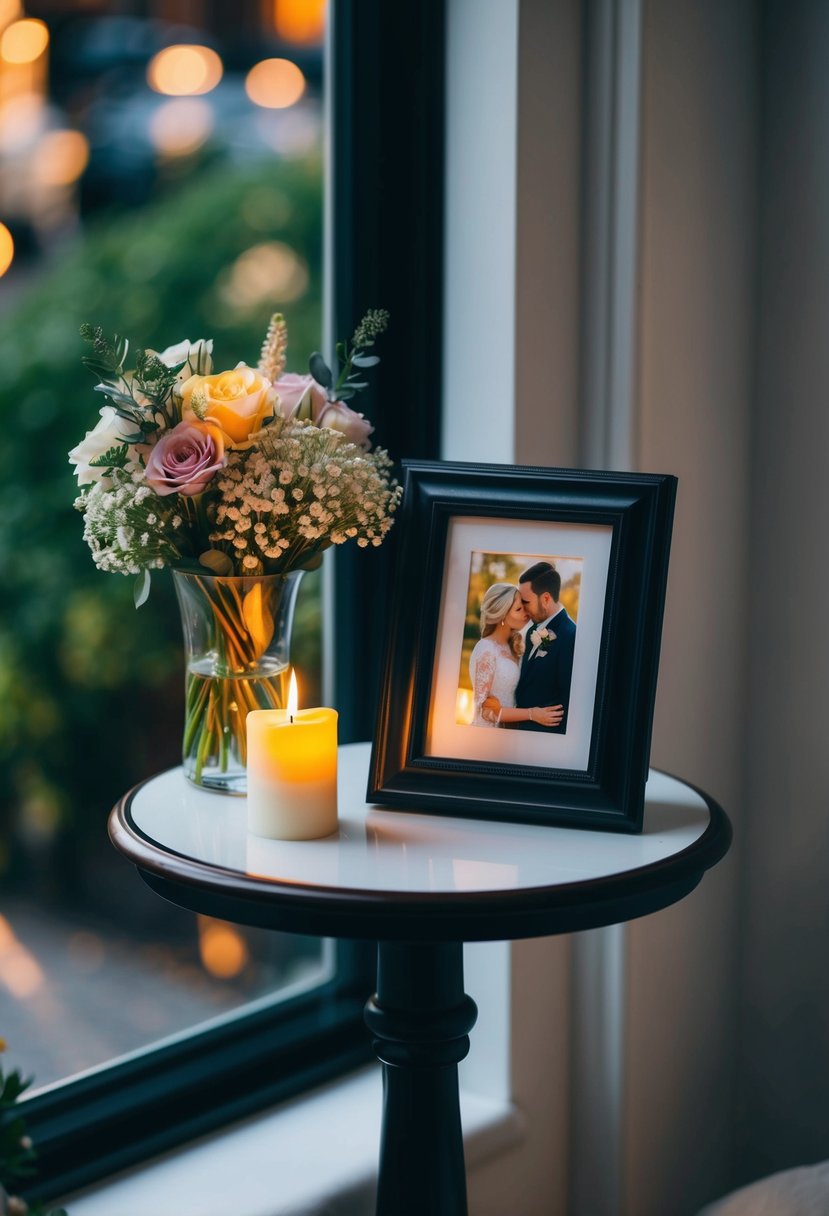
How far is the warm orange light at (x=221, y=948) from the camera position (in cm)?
154

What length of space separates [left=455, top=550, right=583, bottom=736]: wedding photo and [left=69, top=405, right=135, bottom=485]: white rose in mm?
335

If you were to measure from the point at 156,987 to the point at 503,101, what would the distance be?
1.10 m

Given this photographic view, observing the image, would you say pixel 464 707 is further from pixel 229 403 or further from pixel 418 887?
pixel 229 403

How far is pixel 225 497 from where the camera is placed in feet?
3.45

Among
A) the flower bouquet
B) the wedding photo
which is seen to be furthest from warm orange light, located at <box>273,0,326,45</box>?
the wedding photo

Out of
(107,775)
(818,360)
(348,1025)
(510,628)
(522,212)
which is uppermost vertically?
(522,212)

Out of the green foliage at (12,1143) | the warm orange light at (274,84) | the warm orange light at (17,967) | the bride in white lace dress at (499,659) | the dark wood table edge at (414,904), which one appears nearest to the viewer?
the green foliage at (12,1143)

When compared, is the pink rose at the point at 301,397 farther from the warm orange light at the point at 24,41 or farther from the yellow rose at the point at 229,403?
the warm orange light at the point at 24,41

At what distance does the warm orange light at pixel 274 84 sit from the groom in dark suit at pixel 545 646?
2.36ft

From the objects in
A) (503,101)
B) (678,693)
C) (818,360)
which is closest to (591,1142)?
(678,693)

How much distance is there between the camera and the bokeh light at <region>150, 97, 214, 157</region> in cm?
138

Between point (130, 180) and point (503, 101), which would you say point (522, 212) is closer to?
point (503, 101)

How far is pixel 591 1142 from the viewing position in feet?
5.25

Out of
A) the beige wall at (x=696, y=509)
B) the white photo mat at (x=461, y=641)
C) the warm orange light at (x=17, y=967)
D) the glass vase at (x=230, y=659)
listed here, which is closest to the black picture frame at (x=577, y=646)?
the white photo mat at (x=461, y=641)
